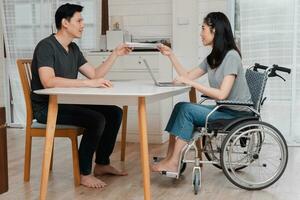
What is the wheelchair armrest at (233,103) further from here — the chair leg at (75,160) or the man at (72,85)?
the chair leg at (75,160)

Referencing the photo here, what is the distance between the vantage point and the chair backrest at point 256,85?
2.93 meters

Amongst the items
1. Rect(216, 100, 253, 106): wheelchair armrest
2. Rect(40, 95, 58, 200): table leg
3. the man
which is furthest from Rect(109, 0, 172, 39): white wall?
Rect(40, 95, 58, 200): table leg

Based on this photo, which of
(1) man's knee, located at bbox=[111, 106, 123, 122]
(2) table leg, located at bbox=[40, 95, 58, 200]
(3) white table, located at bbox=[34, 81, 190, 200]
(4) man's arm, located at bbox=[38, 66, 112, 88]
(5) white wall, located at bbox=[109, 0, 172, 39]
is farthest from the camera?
(5) white wall, located at bbox=[109, 0, 172, 39]

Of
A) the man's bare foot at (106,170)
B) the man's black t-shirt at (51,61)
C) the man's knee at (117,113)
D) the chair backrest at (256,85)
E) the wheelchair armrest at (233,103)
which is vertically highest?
the man's black t-shirt at (51,61)

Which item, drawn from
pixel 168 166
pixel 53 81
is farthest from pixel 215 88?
pixel 53 81

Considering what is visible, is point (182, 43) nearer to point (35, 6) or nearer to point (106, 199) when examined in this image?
point (35, 6)

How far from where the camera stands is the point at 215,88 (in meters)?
2.95

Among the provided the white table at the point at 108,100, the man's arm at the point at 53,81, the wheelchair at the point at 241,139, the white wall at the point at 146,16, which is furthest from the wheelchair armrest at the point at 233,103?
the white wall at the point at 146,16

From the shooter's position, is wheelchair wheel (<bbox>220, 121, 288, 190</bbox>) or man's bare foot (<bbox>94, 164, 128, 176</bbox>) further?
man's bare foot (<bbox>94, 164, 128, 176</bbox>)

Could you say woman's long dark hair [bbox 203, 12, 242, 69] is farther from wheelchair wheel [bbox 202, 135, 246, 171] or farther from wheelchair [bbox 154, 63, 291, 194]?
wheelchair wheel [bbox 202, 135, 246, 171]

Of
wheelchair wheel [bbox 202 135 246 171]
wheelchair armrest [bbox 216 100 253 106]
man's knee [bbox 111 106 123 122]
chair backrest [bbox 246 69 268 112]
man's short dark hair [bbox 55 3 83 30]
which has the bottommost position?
wheelchair wheel [bbox 202 135 246 171]

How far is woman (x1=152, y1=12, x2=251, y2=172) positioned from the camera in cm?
278

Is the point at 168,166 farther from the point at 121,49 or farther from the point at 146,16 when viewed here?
the point at 146,16

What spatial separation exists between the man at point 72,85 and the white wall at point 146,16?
5.25 feet
